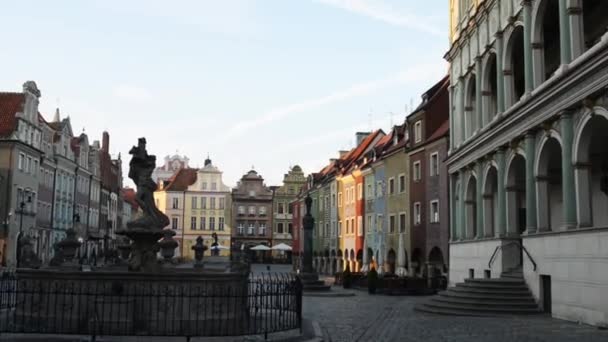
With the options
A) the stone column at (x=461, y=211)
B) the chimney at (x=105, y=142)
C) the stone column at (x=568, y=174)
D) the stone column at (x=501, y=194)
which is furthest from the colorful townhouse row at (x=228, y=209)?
the stone column at (x=568, y=174)

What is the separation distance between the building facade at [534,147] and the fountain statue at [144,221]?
11099 millimetres

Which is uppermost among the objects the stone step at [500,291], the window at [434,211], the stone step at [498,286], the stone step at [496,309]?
the window at [434,211]

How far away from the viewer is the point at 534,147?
73.1ft

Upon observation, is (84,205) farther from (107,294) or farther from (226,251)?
(107,294)

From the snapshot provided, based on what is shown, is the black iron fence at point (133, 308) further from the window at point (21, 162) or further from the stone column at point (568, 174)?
the window at point (21, 162)

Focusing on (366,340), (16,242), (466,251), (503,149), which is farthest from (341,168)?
(366,340)

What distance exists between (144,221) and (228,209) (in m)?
84.1

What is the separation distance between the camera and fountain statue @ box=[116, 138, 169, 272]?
1692 centimetres

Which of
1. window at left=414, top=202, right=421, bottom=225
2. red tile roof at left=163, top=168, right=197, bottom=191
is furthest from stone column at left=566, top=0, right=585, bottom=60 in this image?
red tile roof at left=163, top=168, right=197, bottom=191

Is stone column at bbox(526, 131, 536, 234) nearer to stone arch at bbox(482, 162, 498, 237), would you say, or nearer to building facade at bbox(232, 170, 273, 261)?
stone arch at bbox(482, 162, 498, 237)

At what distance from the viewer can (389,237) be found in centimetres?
4831

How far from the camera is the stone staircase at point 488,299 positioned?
843 inches

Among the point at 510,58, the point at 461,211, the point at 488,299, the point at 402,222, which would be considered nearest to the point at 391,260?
the point at 402,222

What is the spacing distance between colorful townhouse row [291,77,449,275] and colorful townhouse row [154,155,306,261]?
31119 mm
